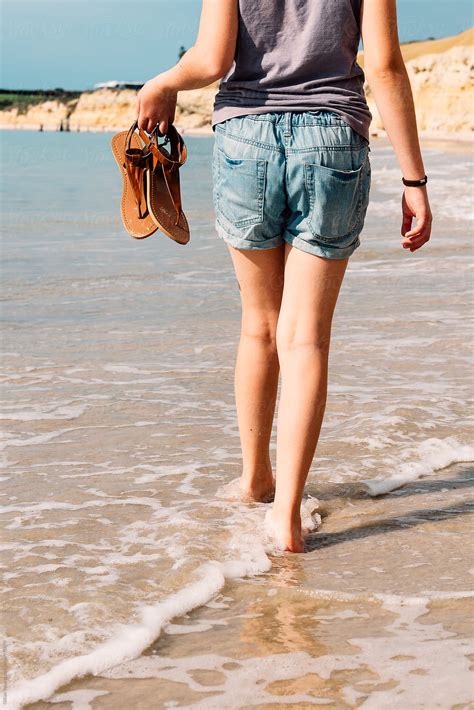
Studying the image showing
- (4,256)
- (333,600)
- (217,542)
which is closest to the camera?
(333,600)

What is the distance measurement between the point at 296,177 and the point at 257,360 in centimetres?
69

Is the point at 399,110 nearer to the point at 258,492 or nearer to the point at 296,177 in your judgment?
the point at 296,177

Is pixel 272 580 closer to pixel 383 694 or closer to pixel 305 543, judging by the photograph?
pixel 305 543

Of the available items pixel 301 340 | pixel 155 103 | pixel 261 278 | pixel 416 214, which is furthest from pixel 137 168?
pixel 416 214

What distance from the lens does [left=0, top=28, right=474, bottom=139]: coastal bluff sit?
6106cm

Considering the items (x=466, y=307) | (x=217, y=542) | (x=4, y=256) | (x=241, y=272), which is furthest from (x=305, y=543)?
(x=4, y=256)

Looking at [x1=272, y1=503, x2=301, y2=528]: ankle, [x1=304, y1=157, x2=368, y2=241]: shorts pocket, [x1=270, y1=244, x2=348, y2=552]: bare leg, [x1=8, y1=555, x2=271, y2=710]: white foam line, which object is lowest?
[x1=8, y1=555, x2=271, y2=710]: white foam line

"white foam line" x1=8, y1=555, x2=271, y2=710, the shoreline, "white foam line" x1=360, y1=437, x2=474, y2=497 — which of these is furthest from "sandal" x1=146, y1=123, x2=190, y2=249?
the shoreline

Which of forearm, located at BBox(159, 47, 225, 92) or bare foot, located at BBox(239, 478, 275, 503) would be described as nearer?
forearm, located at BBox(159, 47, 225, 92)

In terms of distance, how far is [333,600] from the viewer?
2598 millimetres

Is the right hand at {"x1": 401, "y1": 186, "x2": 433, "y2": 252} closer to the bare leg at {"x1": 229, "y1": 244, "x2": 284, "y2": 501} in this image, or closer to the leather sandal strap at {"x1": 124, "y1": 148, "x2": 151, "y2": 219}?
the bare leg at {"x1": 229, "y1": 244, "x2": 284, "y2": 501}

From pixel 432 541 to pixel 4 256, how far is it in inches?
317

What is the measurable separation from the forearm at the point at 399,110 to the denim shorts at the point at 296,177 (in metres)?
0.10

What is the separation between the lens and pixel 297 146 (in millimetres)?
2742
